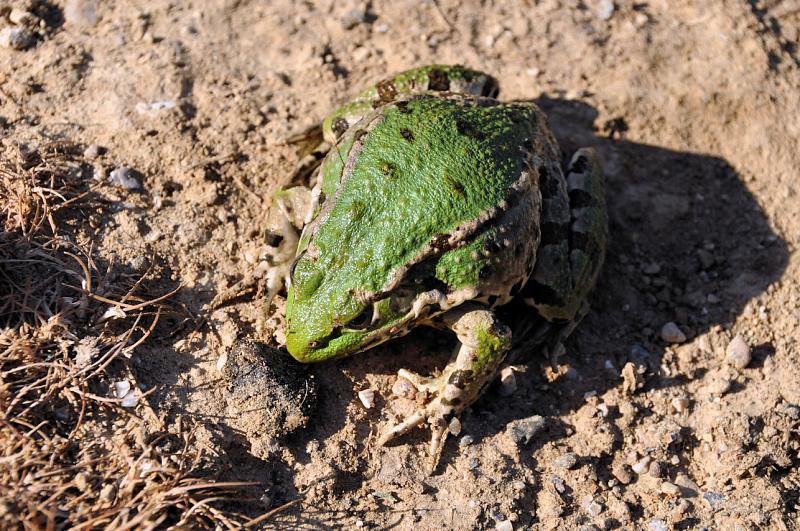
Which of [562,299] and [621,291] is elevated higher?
[562,299]

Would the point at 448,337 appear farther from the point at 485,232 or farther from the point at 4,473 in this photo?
the point at 4,473

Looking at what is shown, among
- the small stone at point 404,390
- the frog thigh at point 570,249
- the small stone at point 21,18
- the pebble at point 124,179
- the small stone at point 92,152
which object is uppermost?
the small stone at point 21,18

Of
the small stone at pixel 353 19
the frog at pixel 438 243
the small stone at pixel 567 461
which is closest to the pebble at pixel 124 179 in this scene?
the frog at pixel 438 243

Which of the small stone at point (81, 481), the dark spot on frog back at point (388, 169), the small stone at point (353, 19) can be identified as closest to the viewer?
the small stone at point (81, 481)

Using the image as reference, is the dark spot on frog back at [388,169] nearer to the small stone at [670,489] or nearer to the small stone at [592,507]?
the small stone at [592,507]

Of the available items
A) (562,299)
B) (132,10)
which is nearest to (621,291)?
(562,299)

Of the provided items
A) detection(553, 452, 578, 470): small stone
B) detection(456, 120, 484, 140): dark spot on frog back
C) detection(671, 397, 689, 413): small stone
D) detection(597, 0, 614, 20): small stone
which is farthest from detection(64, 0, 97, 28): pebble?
detection(671, 397, 689, 413): small stone

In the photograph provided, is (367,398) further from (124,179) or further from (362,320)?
(124,179)
